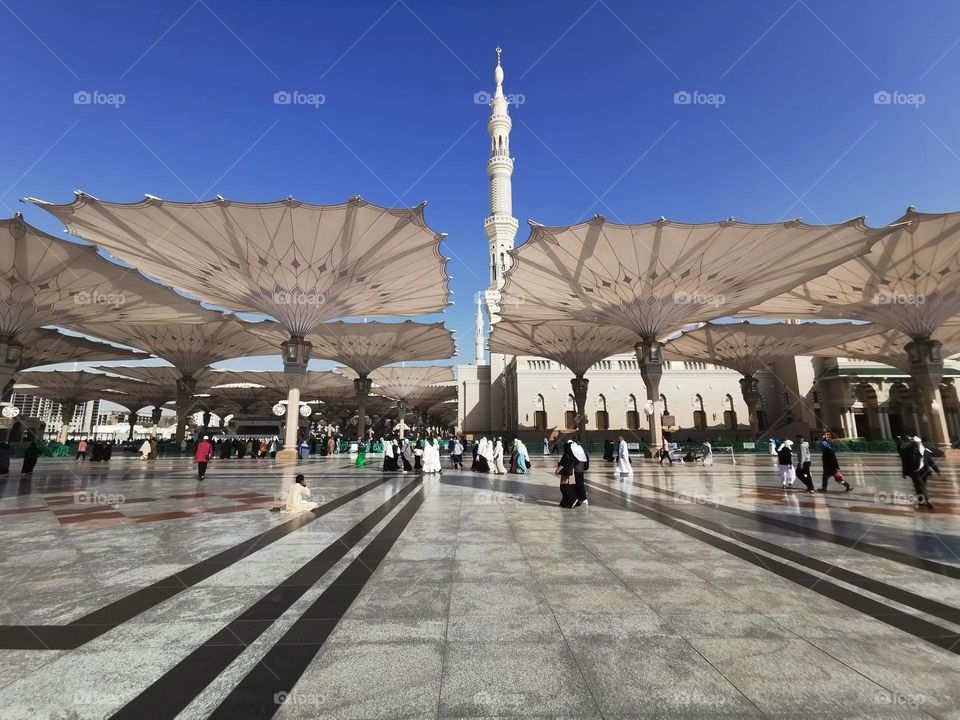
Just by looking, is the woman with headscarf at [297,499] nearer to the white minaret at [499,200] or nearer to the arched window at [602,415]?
the arched window at [602,415]

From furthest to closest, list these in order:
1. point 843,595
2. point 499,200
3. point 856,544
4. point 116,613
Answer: point 499,200
point 856,544
point 843,595
point 116,613

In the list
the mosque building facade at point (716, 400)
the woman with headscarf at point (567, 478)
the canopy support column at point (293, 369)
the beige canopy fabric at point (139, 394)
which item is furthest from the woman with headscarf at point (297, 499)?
the beige canopy fabric at point (139, 394)

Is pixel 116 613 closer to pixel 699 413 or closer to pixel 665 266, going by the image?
pixel 665 266

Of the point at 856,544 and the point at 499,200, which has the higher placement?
the point at 499,200

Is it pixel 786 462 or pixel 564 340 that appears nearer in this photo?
pixel 786 462

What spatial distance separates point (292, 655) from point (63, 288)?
87.2 ft

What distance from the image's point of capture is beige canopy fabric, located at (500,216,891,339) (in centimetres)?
1839

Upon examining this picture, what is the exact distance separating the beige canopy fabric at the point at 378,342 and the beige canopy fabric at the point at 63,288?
11228mm

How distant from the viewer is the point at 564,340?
111 ft

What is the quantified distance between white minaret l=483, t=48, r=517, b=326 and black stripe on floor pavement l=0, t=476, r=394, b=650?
52.5 meters

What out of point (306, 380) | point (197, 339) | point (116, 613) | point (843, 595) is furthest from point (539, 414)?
point (116, 613)

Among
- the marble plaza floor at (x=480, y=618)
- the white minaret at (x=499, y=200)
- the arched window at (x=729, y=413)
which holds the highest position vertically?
the white minaret at (x=499, y=200)

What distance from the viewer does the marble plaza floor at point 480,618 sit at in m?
2.24

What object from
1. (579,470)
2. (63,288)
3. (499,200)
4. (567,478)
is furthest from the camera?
(499,200)
